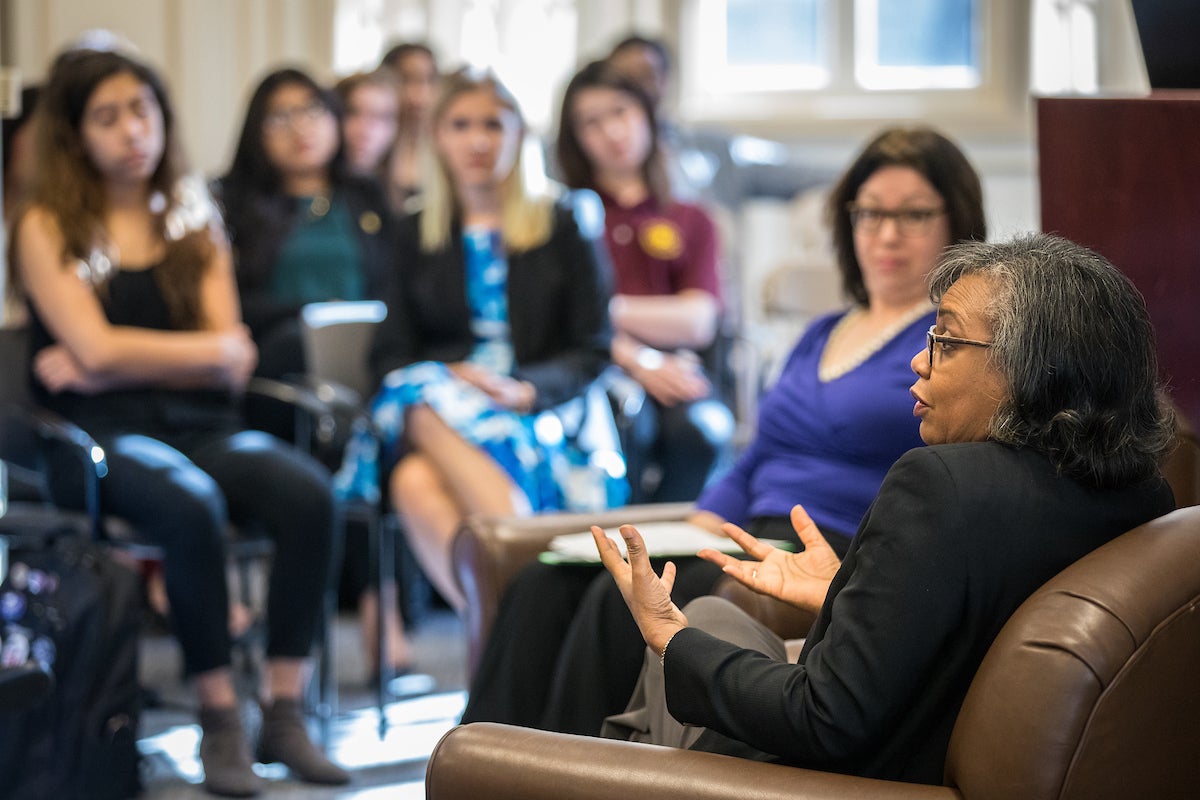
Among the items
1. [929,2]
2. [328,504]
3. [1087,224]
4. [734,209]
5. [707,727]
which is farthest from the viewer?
[929,2]

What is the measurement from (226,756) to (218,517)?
1.54ft

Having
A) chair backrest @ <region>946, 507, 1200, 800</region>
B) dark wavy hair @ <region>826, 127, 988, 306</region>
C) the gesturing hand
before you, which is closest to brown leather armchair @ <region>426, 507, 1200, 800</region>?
chair backrest @ <region>946, 507, 1200, 800</region>

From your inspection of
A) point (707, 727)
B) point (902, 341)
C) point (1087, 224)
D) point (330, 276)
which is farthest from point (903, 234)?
point (330, 276)

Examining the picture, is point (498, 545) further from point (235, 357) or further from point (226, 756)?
point (235, 357)

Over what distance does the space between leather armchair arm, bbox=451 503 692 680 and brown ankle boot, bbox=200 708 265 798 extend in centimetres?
63

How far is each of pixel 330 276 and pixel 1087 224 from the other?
2493 millimetres

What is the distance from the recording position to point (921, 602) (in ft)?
4.58

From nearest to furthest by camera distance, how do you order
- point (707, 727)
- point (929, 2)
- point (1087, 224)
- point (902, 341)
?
1. point (707, 727)
2. point (1087, 224)
3. point (902, 341)
4. point (929, 2)

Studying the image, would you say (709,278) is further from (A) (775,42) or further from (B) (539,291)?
(A) (775,42)

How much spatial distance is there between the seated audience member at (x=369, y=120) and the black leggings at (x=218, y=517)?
1358 mm

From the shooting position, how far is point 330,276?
4.09 meters

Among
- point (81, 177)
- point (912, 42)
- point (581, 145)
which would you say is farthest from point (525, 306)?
point (912, 42)

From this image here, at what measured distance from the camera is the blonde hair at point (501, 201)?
354cm

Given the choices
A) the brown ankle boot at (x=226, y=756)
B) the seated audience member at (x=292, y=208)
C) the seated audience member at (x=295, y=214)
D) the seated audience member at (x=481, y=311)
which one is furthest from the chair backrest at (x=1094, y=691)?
the seated audience member at (x=292, y=208)
